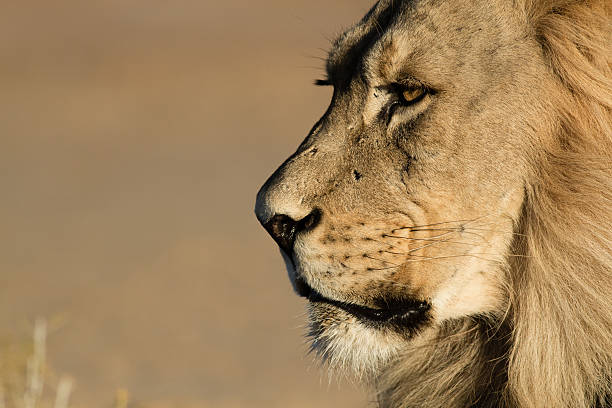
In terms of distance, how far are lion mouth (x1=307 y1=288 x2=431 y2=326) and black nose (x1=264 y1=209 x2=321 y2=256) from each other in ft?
0.59

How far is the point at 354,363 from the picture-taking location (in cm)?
328

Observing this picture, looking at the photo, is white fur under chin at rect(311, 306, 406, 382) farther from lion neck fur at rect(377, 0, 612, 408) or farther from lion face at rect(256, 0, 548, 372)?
lion neck fur at rect(377, 0, 612, 408)

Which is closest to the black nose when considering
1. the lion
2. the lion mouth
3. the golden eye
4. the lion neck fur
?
the lion

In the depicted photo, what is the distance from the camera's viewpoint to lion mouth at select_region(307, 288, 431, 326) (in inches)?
127

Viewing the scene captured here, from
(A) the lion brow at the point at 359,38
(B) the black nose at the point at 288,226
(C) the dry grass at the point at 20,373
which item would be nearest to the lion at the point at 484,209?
Result: (B) the black nose at the point at 288,226

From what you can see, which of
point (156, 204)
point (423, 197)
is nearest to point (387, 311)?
point (423, 197)

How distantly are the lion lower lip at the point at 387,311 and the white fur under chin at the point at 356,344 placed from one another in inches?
1.3

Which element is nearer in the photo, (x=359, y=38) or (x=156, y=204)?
(x=359, y=38)

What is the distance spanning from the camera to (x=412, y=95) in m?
3.35

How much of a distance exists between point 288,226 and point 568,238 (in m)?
0.89

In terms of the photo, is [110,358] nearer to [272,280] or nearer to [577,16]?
[272,280]

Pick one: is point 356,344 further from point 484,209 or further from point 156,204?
point 156,204

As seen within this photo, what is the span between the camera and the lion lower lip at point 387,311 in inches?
127

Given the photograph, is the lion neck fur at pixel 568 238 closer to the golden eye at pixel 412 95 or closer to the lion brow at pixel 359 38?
the golden eye at pixel 412 95
